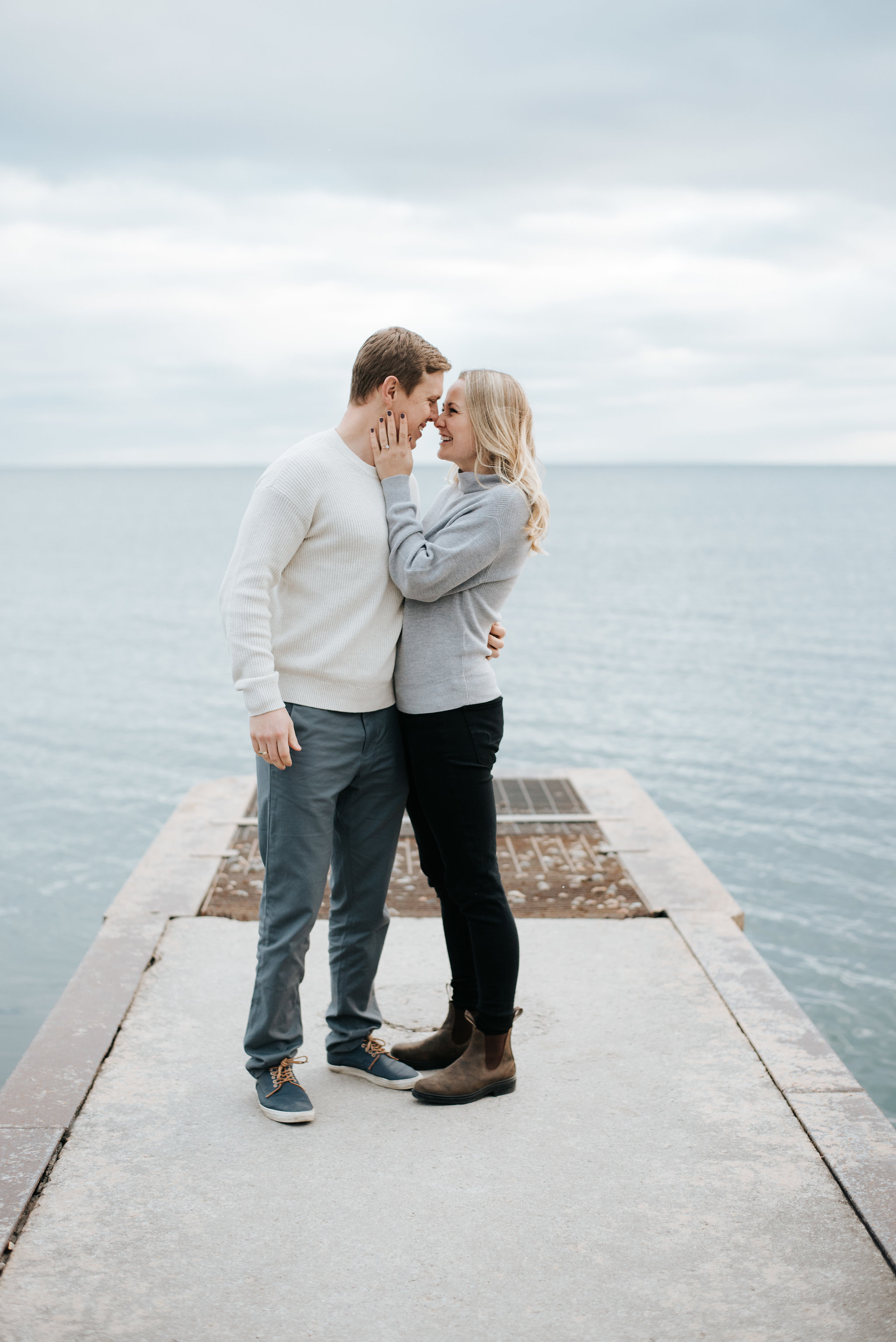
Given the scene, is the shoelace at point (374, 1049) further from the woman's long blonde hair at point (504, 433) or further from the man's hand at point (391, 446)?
the man's hand at point (391, 446)

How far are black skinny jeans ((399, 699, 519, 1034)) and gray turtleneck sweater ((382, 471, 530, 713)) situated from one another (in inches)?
2.7

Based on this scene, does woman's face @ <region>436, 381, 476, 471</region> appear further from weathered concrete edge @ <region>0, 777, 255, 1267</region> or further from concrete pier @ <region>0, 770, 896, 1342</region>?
weathered concrete edge @ <region>0, 777, 255, 1267</region>

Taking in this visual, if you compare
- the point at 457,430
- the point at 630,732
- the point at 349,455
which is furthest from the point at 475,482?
the point at 630,732

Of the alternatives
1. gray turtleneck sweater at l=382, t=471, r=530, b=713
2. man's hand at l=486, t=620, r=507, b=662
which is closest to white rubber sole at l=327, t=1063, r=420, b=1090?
→ gray turtleneck sweater at l=382, t=471, r=530, b=713

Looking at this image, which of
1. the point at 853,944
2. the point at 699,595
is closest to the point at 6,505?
the point at 699,595

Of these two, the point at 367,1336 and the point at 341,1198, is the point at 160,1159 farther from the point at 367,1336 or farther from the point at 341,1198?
the point at 367,1336

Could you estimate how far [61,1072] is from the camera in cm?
340

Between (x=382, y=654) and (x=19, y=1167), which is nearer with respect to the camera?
(x=19, y=1167)

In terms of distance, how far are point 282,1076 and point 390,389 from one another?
1981mm

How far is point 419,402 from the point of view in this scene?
3.25 metres

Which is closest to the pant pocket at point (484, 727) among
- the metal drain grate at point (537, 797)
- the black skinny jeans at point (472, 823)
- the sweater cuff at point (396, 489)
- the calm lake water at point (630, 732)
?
the black skinny jeans at point (472, 823)

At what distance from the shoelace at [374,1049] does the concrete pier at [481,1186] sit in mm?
79

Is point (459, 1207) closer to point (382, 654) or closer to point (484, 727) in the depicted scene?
point (484, 727)

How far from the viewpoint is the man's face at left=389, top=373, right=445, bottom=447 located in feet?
10.6
